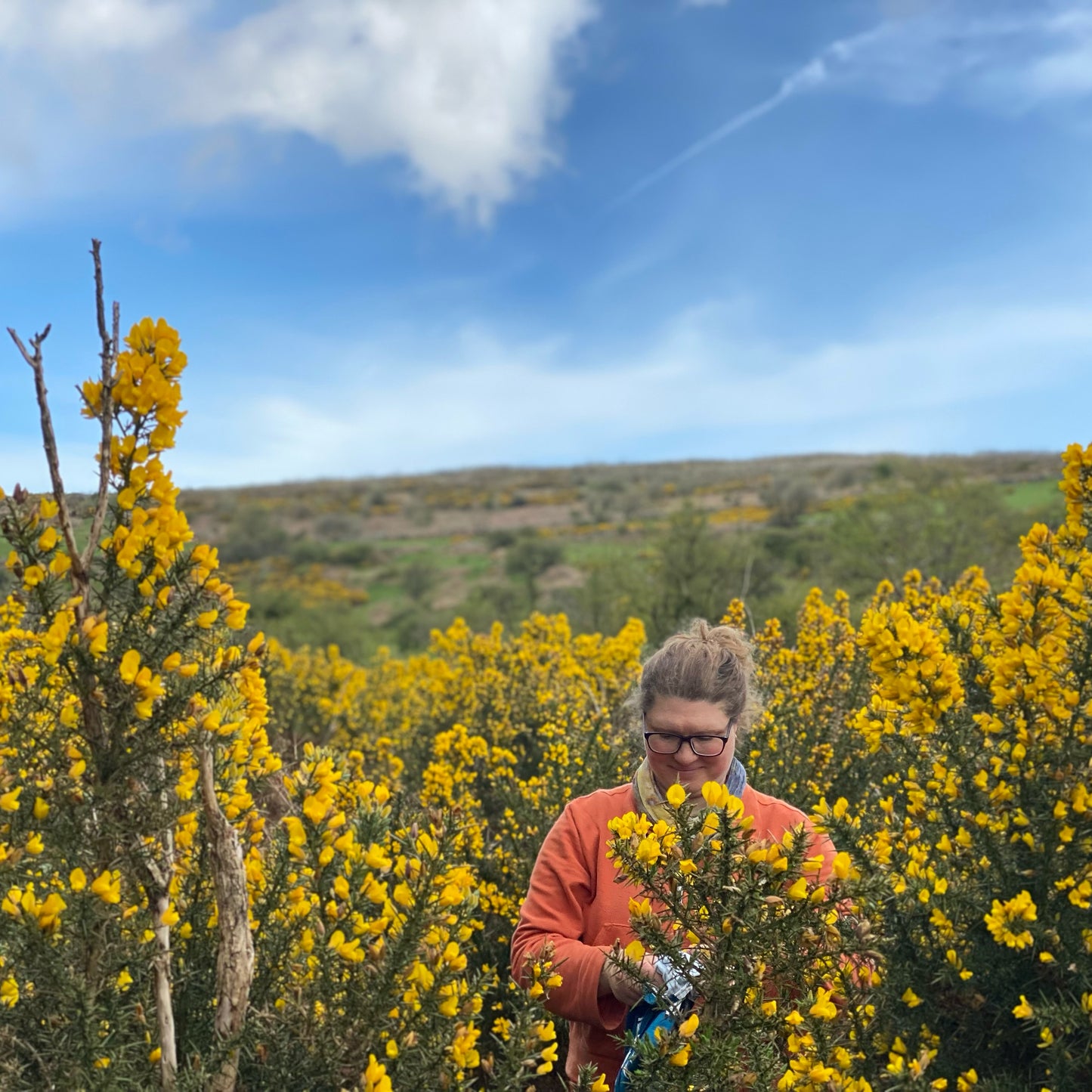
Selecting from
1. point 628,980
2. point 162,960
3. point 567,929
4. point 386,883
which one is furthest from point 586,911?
point 162,960

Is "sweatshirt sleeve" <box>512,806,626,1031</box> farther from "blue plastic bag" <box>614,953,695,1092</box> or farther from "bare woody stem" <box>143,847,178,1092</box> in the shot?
"bare woody stem" <box>143,847,178,1092</box>

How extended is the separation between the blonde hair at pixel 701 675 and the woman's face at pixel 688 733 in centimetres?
2

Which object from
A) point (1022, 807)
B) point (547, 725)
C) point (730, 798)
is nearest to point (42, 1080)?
point (730, 798)

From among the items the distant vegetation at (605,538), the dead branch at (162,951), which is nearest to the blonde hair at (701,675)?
the dead branch at (162,951)

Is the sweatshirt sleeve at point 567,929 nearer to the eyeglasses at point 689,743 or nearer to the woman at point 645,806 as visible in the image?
the woman at point 645,806

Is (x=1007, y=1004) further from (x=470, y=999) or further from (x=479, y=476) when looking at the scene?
(x=479, y=476)

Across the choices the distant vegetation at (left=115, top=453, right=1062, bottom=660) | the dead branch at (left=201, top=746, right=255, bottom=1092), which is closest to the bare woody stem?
the dead branch at (left=201, top=746, right=255, bottom=1092)

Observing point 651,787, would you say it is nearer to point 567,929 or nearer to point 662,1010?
point 567,929

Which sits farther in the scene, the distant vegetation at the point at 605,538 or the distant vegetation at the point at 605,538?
the distant vegetation at the point at 605,538

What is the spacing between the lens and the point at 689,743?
8.05 feet

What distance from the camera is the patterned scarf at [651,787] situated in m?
2.44

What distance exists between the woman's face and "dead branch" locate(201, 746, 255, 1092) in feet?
3.80

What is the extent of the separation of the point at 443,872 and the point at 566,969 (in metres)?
0.70

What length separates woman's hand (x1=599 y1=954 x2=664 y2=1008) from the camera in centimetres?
188
